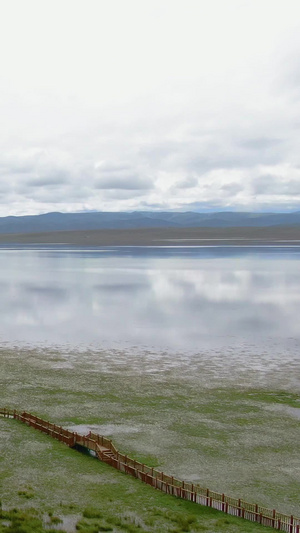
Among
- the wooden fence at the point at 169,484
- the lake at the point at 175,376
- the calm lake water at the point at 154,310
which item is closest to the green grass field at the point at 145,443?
the lake at the point at 175,376

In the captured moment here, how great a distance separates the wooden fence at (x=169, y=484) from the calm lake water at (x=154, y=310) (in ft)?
103

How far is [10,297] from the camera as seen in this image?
373 ft

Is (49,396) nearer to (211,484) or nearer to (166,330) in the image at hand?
(211,484)

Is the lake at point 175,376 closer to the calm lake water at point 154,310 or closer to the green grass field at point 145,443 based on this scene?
the green grass field at point 145,443

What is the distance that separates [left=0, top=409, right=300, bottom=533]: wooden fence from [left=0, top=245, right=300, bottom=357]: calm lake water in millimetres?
31301

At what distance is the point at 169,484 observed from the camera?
30.4 m

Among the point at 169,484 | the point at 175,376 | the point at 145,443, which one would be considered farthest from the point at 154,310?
the point at 169,484

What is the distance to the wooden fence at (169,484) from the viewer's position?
27.2m

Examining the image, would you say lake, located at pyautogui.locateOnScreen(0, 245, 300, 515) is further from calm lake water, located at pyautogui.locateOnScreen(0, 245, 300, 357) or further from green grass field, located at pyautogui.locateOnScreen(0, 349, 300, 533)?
calm lake water, located at pyautogui.locateOnScreen(0, 245, 300, 357)

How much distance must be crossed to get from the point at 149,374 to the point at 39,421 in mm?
17662

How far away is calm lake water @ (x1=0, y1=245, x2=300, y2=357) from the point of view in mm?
73062

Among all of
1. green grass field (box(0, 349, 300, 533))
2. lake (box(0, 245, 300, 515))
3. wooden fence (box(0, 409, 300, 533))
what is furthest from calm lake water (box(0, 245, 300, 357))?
wooden fence (box(0, 409, 300, 533))

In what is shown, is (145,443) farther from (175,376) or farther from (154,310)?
(154,310)

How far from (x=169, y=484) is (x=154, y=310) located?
229 ft
